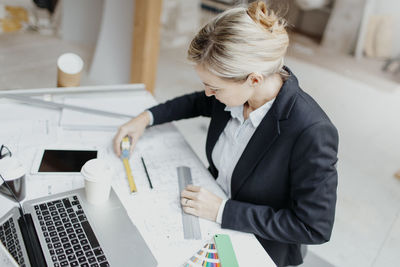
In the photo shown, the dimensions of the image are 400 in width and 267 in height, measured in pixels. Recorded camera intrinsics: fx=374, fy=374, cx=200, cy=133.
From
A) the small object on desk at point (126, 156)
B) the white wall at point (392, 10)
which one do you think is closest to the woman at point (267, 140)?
the small object on desk at point (126, 156)

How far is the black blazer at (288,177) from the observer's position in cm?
92

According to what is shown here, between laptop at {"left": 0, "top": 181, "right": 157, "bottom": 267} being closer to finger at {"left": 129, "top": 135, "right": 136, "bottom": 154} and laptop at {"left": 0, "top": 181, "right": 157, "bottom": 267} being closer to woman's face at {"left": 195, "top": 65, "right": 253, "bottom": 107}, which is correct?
finger at {"left": 129, "top": 135, "right": 136, "bottom": 154}

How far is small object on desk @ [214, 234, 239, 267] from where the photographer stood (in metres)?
0.86

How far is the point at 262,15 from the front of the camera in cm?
94

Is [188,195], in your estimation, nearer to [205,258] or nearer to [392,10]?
[205,258]

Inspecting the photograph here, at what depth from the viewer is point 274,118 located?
1016mm

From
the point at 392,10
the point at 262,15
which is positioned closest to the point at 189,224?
the point at 262,15

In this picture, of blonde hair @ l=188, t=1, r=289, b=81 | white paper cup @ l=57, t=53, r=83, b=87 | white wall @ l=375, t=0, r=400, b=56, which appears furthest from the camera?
white wall @ l=375, t=0, r=400, b=56

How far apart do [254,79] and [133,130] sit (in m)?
0.47

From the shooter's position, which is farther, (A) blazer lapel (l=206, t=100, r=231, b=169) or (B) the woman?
(A) blazer lapel (l=206, t=100, r=231, b=169)

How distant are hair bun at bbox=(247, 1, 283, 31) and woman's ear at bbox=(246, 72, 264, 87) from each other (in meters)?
0.12

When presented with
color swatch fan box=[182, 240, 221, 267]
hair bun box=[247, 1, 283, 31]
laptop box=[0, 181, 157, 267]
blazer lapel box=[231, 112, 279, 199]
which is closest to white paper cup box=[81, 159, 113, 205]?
laptop box=[0, 181, 157, 267]

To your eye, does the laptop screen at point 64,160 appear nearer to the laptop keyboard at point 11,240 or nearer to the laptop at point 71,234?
the laptop at point 71,234

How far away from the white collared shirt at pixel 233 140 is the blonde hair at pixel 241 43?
0.14 meters
